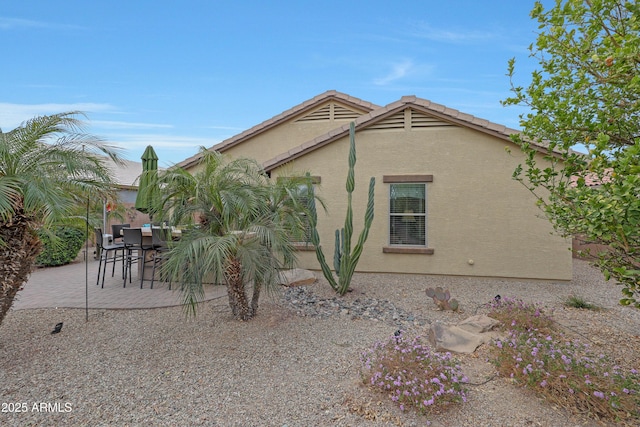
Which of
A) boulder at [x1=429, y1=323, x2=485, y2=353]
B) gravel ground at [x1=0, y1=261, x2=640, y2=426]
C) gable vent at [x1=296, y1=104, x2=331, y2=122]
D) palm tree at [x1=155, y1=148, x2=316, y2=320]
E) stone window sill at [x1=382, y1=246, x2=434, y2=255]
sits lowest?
gravel ground at [x1=0, y1=261, x2=640, y2=426]

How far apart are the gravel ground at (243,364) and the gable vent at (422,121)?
4.38m

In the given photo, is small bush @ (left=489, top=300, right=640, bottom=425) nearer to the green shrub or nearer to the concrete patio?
the concrete patio

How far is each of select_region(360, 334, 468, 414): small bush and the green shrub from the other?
11210mm

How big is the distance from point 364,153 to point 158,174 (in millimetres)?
5565

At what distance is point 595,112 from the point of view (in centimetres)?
326

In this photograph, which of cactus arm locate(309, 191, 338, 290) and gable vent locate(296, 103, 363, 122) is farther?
gable vent locate(296, 103, 363, 122)

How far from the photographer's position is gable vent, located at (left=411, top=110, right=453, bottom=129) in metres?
8.51

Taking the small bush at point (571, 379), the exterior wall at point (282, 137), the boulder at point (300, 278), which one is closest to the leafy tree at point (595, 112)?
the small bush at point (571, 379)

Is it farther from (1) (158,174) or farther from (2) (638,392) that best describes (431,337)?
(1) (158,174)

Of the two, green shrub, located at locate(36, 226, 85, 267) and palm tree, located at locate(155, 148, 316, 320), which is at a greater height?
palm tree, located at locate(155, 148, 316, 320)

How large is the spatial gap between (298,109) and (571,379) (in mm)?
10780

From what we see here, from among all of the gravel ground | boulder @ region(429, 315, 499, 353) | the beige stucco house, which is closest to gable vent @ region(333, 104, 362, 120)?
the beige stucco house

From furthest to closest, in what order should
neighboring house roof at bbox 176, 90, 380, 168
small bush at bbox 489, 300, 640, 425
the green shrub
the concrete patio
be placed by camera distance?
neighboring house roof at bbox 176, 90, 380, 168 → the green shrub → the concrete patio → small bush at bbox 489, 300, 640, 425

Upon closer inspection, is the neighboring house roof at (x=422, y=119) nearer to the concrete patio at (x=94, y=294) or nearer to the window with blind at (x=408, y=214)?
the window with blind at (x=408, y=214)
